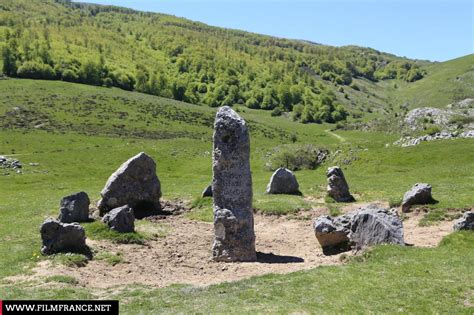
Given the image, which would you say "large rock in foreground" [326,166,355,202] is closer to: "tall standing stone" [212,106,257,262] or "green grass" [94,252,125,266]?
"tall standing stone" [212,106,257,262]

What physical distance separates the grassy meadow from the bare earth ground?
1.53 metres

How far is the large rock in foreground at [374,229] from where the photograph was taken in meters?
24.8

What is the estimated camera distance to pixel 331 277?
20500 mm

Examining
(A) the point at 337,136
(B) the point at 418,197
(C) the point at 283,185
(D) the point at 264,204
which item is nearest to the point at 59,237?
(D) the point at 264,204

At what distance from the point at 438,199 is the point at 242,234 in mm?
16575

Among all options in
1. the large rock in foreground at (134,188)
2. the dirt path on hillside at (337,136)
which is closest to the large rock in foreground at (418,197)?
the large rock in foreground at (134,188)

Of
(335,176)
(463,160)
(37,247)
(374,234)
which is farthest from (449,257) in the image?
(463,160)

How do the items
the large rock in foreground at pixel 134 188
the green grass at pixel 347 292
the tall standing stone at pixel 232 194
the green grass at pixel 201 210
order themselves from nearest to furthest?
the green grass at pixel 347 292 → the tall standing stone at pixel 232 194 → the green grass at pixel 201 210 → the large rock in foreground at pixel 134 188

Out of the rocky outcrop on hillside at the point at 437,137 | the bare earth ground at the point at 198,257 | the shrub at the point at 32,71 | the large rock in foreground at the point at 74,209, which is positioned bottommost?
the bare earth ground at the point at 198,257

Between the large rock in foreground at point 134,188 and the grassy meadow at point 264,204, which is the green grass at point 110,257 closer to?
the grassy meadow at point 264,204

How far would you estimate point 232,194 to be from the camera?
26.0 m

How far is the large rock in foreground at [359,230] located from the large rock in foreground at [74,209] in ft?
53.3

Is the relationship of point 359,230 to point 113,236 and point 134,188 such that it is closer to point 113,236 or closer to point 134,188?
point 113,236

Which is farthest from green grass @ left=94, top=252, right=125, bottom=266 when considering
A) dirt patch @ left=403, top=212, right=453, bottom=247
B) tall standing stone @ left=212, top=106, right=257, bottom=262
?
dirt patch @ left=403, top=212, right=453, bottom=247
